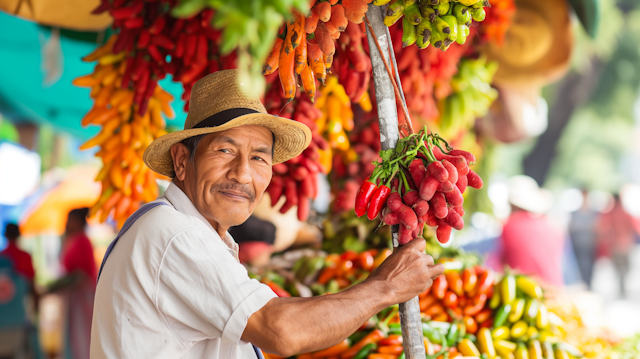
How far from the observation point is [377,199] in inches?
45.6

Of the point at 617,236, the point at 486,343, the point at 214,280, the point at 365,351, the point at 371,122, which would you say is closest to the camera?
the point at 214,280

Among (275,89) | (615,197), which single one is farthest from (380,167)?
(615,197)

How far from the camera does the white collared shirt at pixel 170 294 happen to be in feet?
3.47

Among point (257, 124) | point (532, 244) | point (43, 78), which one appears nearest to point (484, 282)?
point (257, 124)

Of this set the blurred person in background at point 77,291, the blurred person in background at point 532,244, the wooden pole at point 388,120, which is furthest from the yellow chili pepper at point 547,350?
the blurred person in background at point 77,291

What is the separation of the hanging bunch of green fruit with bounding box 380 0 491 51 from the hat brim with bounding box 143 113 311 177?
1.38 feet

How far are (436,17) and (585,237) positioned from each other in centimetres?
859

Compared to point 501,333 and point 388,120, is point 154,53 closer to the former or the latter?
point 388,120

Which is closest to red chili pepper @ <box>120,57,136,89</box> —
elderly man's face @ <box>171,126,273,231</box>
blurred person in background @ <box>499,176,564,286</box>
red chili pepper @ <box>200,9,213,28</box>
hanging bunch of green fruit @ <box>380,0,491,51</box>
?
red chili pepper @ <box>200,9,213,28</box>

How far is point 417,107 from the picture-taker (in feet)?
7.55

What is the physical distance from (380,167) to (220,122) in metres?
0.44

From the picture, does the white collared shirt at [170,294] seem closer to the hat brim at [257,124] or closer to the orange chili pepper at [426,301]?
the hat brim at [257,124]

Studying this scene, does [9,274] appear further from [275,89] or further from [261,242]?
[275,89]

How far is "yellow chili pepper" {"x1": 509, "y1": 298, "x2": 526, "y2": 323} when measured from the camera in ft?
6.28
